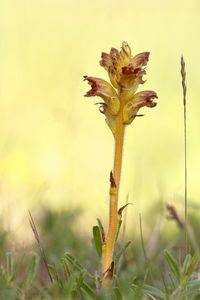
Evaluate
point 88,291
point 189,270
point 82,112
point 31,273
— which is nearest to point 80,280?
point 88,291

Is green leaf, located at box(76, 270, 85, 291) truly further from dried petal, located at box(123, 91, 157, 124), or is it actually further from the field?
dried petal, located at box(123, 91, 157, 124)

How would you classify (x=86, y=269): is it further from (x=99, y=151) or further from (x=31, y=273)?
(x=99, y=151)

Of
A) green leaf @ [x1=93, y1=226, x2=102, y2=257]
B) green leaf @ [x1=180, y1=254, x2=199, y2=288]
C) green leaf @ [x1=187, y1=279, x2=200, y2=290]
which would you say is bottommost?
green leaf @ [x1=187, y1=279, x2=200, y2=290]

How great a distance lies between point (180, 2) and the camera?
7.30 metres

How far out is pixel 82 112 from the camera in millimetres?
5621

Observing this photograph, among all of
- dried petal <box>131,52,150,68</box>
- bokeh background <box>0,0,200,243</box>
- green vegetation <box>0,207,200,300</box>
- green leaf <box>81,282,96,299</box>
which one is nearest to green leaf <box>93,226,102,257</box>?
green vegetation <box>0,207,200,300</box>

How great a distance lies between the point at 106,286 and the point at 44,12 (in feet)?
17.9

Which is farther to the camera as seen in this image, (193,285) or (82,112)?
(82,112)

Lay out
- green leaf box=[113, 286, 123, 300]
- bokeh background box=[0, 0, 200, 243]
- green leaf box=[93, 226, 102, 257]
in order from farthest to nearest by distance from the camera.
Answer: bokeh background box=[0, 0, 200, 243]
green leaf box=[93, 226, 102, 257]
green leaf box=[113, 286, 123, 300]

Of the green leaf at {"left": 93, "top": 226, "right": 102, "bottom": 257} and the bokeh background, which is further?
the bokeh background

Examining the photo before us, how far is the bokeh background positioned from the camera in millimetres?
4328

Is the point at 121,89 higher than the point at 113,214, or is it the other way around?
the point at 121,89

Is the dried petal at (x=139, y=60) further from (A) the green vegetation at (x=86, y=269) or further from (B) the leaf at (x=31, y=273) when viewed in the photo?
(B) the leaf at (x=31, y=273)

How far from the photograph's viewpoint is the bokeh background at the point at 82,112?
170 inches
